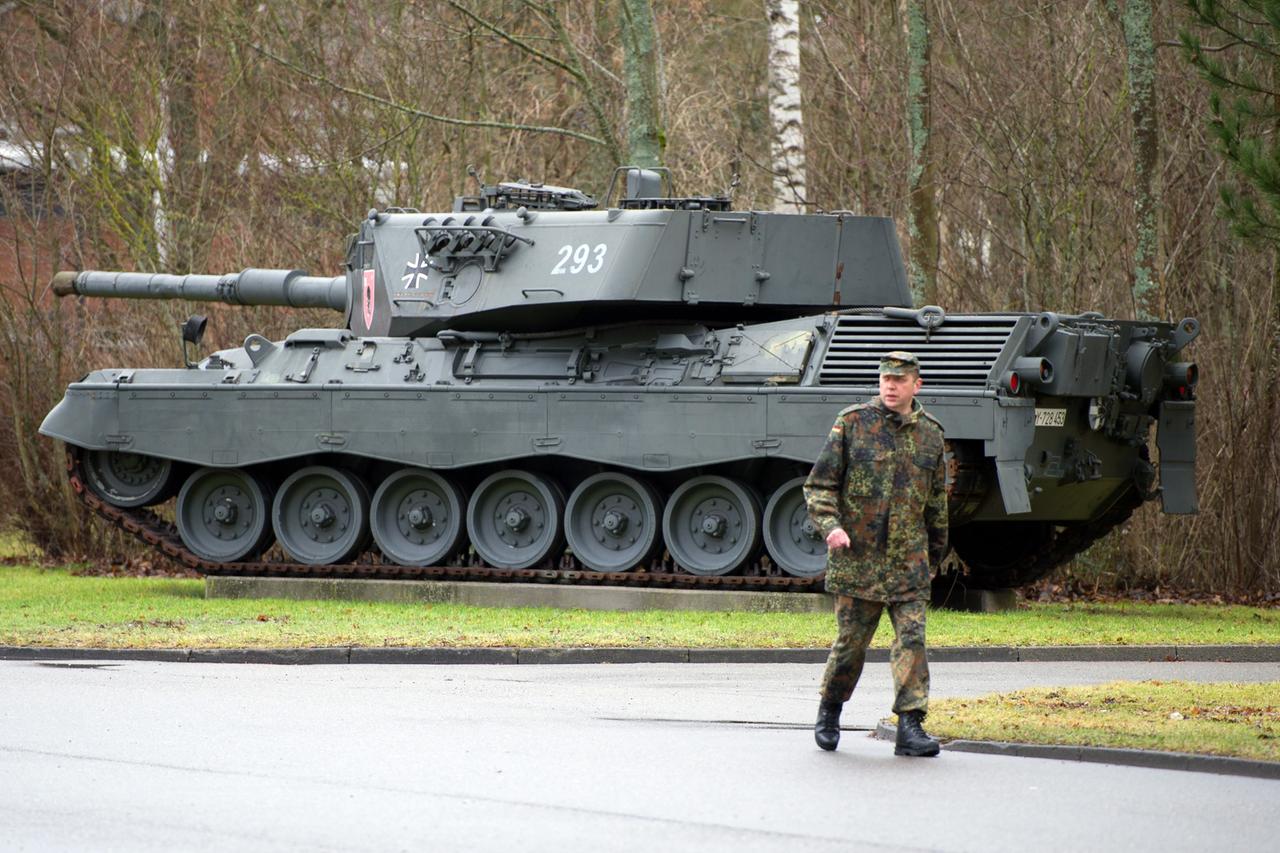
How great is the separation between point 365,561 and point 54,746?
38.9 ft

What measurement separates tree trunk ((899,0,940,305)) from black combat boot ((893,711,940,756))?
466 inches

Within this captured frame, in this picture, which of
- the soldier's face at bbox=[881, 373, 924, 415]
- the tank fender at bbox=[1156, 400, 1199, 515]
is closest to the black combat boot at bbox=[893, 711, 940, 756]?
the soldier's face at bbox=[881, 373, 924, 415]

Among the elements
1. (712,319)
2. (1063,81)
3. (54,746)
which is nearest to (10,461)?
(712,319)

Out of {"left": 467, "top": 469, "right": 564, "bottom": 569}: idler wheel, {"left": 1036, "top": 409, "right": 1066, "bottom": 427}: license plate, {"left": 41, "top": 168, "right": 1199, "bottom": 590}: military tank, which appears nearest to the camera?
{"left": 1036, "top": 409, "right": 1066, "bottom": 427}: license plate

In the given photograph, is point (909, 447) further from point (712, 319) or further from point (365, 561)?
point (365, 561)

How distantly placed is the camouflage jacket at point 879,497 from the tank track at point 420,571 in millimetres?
8156

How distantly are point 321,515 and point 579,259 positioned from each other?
3.92m

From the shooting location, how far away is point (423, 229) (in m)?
19.7

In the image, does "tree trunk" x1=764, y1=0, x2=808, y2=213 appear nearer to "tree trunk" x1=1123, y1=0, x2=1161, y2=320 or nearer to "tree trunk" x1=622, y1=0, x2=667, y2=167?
"tree trunk" x1=622, y1=0, x2=667, y2=167

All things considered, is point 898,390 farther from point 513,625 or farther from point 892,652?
point 513,625

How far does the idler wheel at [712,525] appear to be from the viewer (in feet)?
60.0

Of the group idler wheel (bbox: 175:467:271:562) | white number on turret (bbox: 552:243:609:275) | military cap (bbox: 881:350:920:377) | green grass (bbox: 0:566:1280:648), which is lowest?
green grass (bbox: 0:566:1280:648)

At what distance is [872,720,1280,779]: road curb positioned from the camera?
8758 millimetres

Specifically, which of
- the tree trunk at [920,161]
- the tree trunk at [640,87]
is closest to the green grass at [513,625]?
the tree trunk at [920,161]
